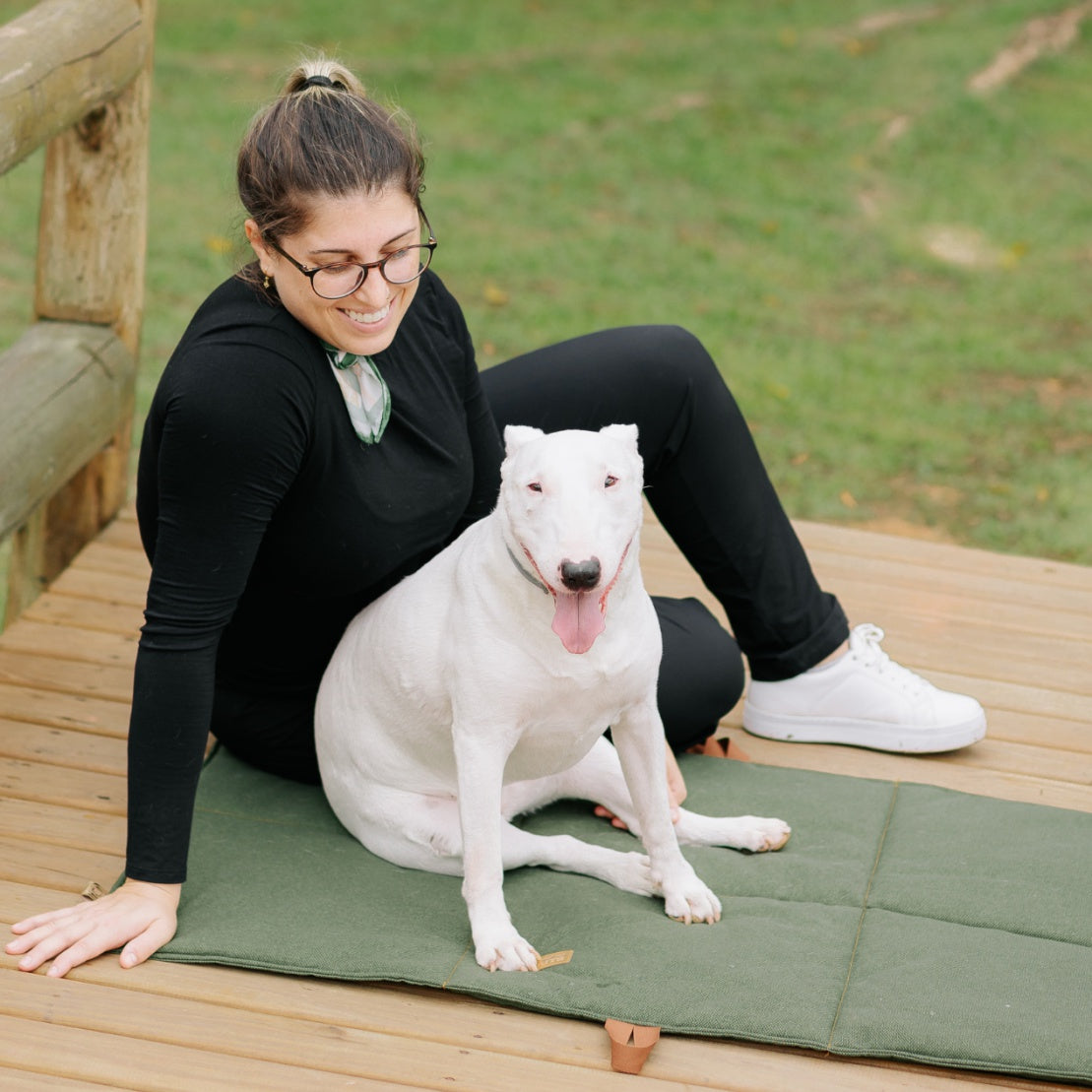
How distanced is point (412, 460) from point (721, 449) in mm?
805

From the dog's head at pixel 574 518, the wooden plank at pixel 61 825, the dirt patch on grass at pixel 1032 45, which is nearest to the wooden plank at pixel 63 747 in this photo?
the wooden plank at pixel 61 825

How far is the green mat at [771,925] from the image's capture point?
2.43 m

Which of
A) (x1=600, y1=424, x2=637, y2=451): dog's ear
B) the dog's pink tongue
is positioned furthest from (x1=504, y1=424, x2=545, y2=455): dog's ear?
the dog's pink tongue

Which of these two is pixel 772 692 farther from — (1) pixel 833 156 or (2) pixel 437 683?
(1) pixel 833 156

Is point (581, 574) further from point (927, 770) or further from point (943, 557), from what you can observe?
point (943, 557)

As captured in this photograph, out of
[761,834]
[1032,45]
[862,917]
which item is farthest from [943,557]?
[1032,45]

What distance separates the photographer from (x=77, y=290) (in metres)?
4.04

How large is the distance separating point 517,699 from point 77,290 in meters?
2.22

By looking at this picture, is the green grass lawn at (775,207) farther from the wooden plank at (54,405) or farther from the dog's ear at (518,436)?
the dog's ear at (518,436)

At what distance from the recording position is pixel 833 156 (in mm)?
9094

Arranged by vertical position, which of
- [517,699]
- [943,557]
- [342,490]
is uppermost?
[342,490]

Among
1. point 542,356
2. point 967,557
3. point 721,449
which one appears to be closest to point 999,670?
point 967,557

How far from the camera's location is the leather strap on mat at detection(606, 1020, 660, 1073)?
235 cm

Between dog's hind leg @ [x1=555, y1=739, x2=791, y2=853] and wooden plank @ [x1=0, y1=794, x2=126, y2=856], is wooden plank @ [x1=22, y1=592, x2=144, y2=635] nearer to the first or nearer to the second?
wooden plank @ [x1=0, y1=794, x2=126, y2=856]
